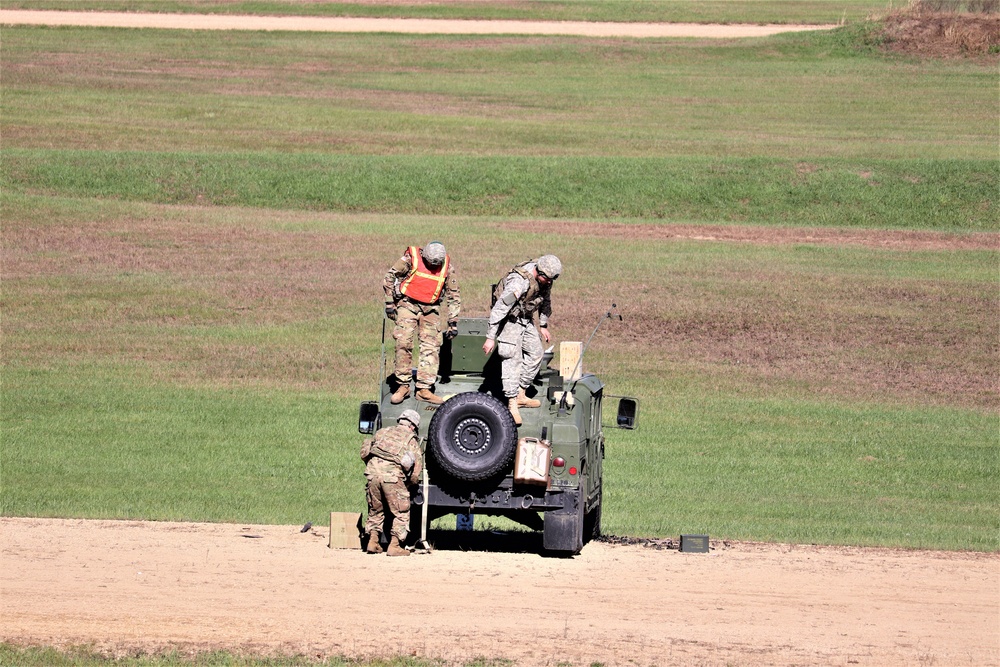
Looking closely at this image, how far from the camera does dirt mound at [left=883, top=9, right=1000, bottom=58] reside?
6512cm

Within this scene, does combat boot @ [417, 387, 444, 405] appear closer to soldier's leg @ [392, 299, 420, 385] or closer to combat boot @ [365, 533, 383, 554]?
soldier's leg @ [392, 299, 420, 385]

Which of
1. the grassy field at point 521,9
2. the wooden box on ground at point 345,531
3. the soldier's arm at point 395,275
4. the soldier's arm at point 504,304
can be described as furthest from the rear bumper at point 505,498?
the grassy field at point 521,9

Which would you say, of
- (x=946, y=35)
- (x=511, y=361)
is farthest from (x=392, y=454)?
(x=946, y=35)

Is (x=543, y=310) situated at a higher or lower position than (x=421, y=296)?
lower

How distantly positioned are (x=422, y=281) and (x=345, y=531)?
2709mm

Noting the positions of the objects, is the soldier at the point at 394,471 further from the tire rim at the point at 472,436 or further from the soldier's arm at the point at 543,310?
the soldier's arm at the point at 543,310

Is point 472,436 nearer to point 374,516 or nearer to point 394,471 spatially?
point 394,471

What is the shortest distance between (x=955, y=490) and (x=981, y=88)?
42.3 meters

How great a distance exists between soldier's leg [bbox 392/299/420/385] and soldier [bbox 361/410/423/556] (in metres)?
0.58

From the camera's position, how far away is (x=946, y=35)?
217ft

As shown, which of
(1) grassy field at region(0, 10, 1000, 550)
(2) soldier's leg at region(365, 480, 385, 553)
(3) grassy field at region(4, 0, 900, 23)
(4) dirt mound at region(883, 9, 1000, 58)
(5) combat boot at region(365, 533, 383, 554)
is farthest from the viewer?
(3) grassy field at region(4, 0, 900, 23)

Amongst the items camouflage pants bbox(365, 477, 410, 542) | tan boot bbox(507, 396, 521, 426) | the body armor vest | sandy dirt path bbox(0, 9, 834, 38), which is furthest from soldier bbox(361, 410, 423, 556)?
sandy dirt path bbox(0, 9, 834, 38)

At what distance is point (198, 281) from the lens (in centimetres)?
3306

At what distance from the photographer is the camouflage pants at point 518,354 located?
49.0ft
